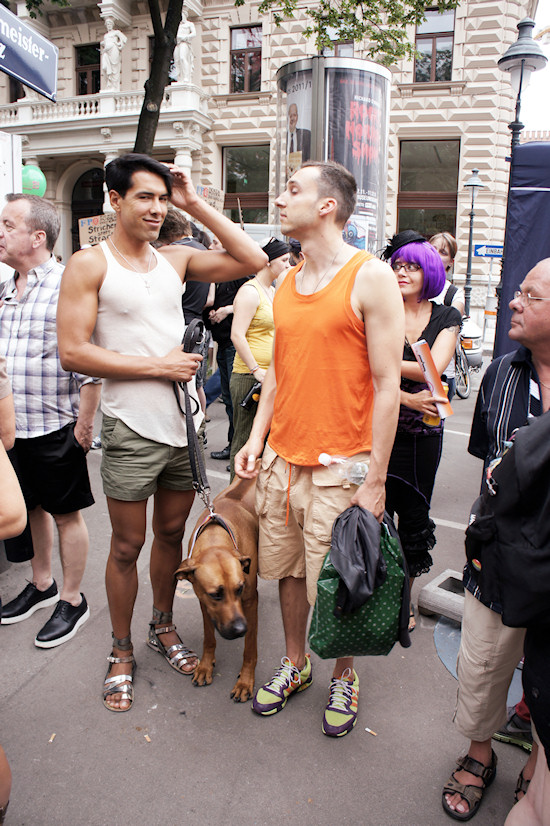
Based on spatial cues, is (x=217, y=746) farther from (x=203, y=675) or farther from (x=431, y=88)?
(x=431, y=88)

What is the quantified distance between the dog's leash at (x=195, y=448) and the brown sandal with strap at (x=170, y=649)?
57cm

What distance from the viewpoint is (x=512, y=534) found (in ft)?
5.32

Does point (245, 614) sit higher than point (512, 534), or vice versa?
point (512, 534)

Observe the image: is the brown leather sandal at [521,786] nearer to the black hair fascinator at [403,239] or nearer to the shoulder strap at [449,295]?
the black hair fascinator at [403,239]

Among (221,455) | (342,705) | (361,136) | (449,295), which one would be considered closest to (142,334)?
(342,705)

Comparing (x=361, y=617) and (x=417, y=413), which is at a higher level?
(x=417, y=413)

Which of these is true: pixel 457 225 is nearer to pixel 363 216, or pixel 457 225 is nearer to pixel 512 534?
pixel 363 216

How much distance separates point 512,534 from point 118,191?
195 cm

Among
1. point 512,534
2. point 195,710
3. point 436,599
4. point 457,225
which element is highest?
point 457,225

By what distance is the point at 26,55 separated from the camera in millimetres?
4035

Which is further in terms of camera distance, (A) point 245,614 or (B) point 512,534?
(A) point 245,614

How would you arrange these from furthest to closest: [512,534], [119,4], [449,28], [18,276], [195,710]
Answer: [119,4], [449,28], [18,276], [195,710], [512,534]

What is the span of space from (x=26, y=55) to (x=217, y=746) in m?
4.32


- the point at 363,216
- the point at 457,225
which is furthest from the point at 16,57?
the point at 457,225
